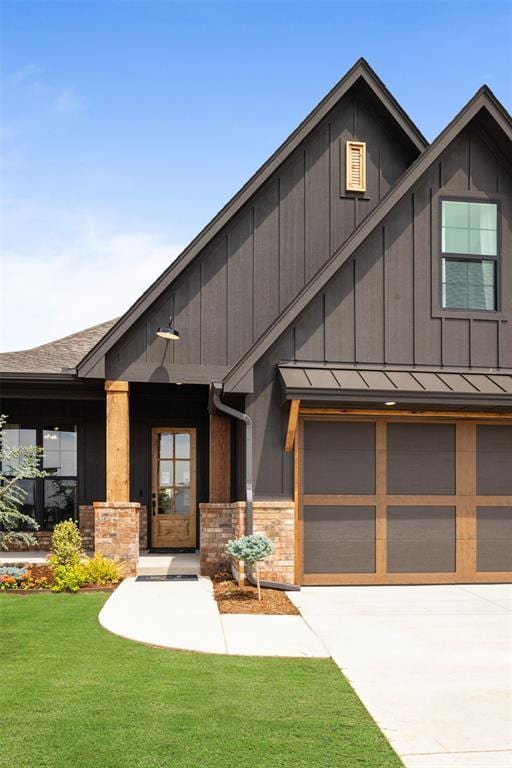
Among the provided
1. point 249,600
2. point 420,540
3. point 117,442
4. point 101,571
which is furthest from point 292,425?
point 101,571

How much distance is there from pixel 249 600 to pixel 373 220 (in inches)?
230

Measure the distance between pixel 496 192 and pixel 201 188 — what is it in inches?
571

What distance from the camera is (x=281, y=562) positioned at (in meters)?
10.5

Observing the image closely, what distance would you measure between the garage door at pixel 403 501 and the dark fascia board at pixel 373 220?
141 cm

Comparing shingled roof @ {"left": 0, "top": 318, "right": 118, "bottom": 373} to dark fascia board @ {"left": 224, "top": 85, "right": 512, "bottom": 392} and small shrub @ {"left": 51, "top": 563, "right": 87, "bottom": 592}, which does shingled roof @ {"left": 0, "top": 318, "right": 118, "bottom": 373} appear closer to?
small shrub @ {"left": 51, "top": 563, "right": 87, "bottom": 592}

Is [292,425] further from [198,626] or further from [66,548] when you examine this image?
[66,548]

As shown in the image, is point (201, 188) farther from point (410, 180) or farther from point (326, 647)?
point (326, 647)

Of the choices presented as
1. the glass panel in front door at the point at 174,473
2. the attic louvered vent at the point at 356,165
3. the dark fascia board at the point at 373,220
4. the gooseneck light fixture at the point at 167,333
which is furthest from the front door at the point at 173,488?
the attic louvered vent at the point at 356,165

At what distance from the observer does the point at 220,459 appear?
12.3 meters

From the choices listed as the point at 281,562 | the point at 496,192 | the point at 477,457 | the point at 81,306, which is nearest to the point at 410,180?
the point at 496,192

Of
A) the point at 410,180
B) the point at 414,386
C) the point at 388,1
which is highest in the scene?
the point at 388,1

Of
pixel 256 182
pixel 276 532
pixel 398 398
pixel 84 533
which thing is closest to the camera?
pixel 398 398

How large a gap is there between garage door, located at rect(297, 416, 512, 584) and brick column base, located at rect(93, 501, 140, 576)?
2.79m

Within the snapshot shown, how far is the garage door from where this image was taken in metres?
10.9
